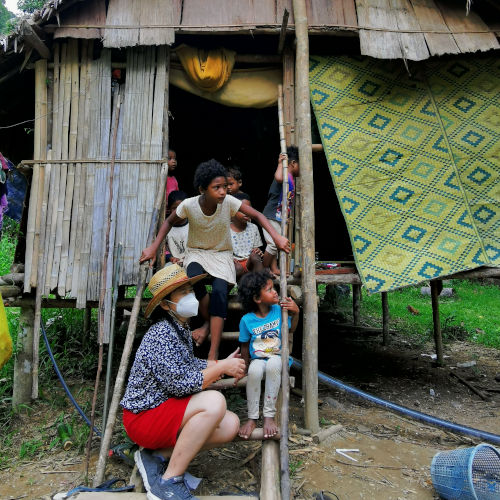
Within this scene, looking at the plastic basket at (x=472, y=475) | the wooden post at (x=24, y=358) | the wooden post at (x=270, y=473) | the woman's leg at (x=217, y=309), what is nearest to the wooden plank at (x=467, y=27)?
the woman's leg at (x=217, y=309)

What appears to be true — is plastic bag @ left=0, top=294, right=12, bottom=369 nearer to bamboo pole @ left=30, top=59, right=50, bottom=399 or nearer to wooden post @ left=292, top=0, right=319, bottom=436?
bamboo pole @ left=30, top=59, right=50, bottom=399

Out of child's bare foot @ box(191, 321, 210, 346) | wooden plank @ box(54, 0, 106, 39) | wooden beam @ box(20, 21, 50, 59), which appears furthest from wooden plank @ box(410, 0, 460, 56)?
wooden beam @ box(20, 21, 50, 59)

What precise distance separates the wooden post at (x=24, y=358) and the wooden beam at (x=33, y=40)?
253cm

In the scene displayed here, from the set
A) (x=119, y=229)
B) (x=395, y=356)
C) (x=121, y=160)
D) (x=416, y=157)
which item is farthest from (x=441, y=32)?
(x=395, y=356)

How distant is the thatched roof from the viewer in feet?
15.1

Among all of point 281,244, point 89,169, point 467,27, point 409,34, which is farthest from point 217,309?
point 467,27

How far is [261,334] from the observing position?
345 cm

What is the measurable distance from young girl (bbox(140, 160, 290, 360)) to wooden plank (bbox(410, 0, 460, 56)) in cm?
264

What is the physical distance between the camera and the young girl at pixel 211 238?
3627 millimetres

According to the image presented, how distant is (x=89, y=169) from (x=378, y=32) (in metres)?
3.19

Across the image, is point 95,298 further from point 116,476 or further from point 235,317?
point 235,317

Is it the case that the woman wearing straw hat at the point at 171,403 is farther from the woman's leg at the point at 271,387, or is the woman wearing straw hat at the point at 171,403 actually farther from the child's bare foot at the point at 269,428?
the woman's leg at the point at 271,387

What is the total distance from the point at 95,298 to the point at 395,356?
189 inches

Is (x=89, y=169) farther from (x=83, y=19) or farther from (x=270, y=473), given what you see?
(x=270, y=473)
